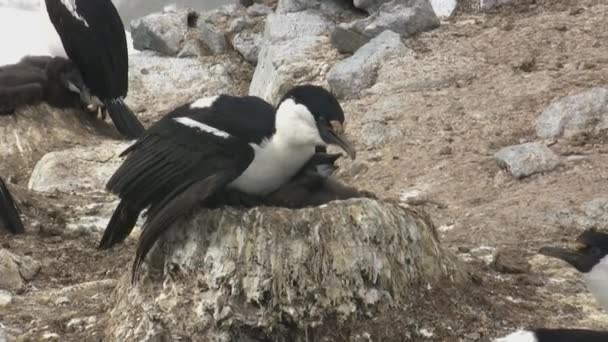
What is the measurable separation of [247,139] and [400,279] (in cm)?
105

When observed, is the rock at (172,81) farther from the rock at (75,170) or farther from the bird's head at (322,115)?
the bird's head at (322,115)

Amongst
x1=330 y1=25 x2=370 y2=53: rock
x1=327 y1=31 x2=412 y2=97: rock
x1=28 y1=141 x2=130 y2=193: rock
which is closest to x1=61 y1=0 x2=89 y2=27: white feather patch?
x1=28 y1=141 x2=130 y2=193: rock

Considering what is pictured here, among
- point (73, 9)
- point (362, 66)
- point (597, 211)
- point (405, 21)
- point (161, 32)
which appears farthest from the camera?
point (161, 32)

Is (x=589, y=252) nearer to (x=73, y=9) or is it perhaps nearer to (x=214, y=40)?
(x=73, y=9)

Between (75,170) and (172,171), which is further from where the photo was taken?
(75,170)

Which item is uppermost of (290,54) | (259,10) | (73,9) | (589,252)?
(73,9)

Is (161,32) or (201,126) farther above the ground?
(201,126)

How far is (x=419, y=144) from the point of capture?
9.01 metres

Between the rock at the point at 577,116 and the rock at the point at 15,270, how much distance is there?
13.8 ft

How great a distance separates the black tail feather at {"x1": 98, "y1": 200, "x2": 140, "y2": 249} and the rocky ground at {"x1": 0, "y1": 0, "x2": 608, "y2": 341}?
385 millimetres

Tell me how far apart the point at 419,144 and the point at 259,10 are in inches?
202

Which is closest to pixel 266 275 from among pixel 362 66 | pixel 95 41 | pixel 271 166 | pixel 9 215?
pixel 271 166

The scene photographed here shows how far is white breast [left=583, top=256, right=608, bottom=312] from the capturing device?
18.6 ft

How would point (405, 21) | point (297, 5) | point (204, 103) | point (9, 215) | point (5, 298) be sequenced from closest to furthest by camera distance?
point (204, 103) < point (5, 298) < point (9, 215) < point (405, 21) < point (297, 5)
